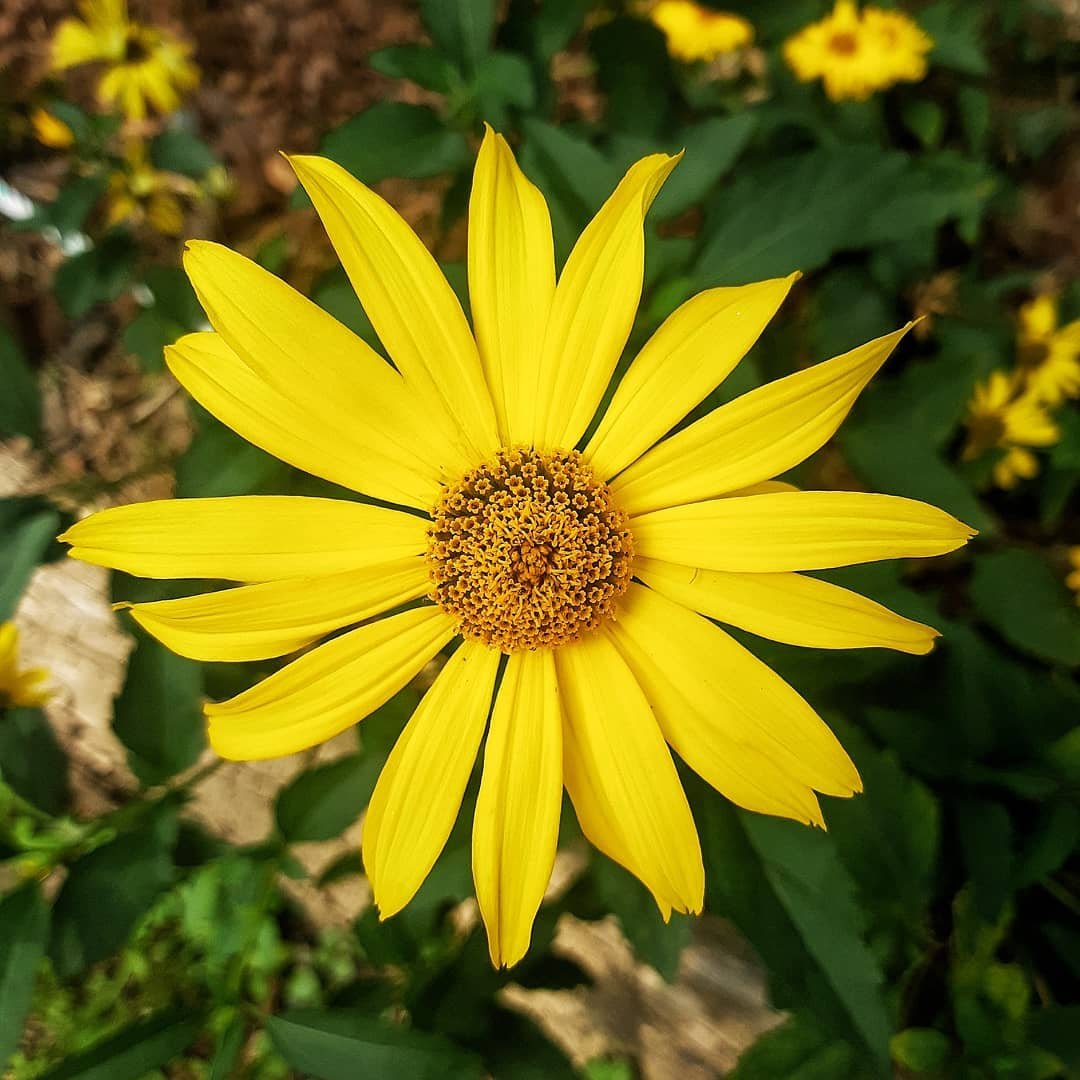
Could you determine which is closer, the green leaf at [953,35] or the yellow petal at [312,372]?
the yellow petal at [312,372]

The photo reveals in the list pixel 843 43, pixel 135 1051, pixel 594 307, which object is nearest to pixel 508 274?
pixel 594 307

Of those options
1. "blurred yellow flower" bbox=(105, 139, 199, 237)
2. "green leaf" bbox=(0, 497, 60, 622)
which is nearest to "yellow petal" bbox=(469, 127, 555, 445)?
"green leaf" bbox=(0, 497, 60, 622)

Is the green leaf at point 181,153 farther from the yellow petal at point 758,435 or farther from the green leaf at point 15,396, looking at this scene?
the yellow petal at point 758,435

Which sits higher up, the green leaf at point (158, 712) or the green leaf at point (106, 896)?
the green leaf at point (158, 712)

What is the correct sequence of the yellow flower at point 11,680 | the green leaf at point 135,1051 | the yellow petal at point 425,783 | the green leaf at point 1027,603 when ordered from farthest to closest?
the green leaf at point 1027,603, the yellow flower at point 11,680, the green leaf at point 135,1051, the yellow petal at point 425,783

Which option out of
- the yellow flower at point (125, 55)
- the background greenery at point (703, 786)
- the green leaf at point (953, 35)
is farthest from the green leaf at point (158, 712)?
the green leaf at point (953, 35)

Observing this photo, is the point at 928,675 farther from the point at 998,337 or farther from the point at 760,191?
the point at 760,191
